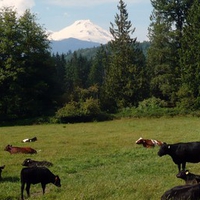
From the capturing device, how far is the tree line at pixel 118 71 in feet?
166

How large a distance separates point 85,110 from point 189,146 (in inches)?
1328

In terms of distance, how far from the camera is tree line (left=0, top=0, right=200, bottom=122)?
50.6 meters

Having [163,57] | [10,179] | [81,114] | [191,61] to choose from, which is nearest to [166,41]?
[163,57]

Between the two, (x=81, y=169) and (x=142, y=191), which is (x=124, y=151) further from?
(x=142, y=191)

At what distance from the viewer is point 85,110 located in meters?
47.6

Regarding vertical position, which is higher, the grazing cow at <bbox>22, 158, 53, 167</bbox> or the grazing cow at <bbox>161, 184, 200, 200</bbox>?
the grazing cow at <bbox>161, 184, 200, 200</bbox>

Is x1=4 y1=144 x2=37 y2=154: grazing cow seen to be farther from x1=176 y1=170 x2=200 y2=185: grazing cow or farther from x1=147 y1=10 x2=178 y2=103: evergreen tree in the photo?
x1=147 y1=10 x2=178 y2=103: evergreen tree

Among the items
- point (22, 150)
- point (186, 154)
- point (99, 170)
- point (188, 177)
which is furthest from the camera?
point (22, 150)

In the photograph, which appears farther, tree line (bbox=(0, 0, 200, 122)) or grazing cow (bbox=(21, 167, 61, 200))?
tree line (bbox=(0, 0, 200, 122))

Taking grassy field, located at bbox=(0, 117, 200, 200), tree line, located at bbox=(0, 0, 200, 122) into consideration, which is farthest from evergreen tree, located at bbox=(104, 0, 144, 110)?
grassy field, located at bbox=(0, 117, 200, 200)

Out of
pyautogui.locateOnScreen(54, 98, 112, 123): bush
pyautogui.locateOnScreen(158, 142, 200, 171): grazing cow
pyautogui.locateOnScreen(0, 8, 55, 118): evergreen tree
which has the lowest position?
pyautogui.locateOnScreen(54, 98, 112, 123): bush

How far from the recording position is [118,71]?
5703 centimetres

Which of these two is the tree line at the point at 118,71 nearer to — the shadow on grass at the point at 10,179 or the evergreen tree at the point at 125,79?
the evergreen tree at the point at 125,79

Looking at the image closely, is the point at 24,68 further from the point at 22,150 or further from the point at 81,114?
the point at 22,150
